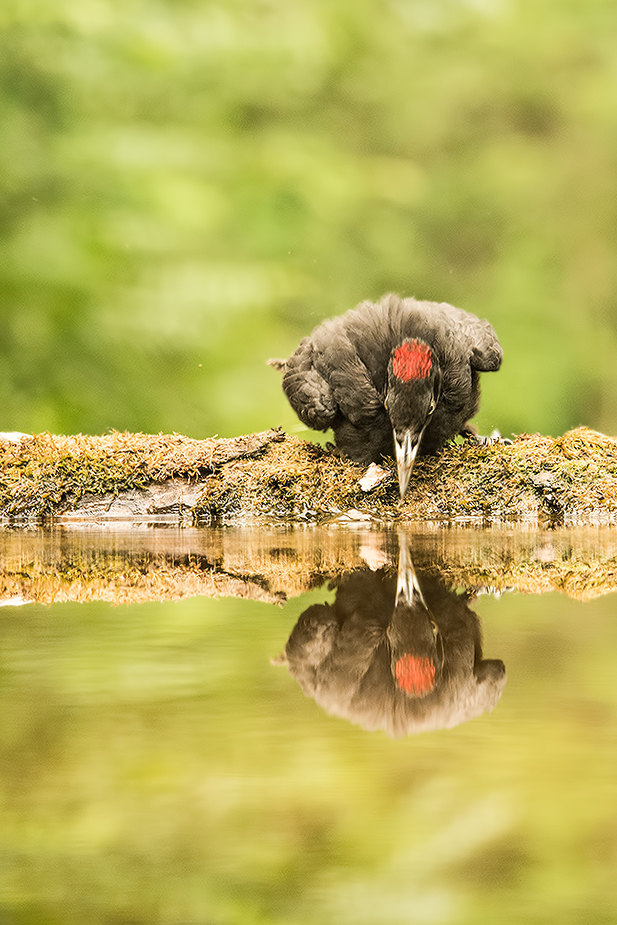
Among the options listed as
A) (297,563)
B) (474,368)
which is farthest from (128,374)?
(297,563)

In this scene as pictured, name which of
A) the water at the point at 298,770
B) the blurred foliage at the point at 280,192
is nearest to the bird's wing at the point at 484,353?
the water at the point at 298,770

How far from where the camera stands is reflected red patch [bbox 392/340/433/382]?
394 cm

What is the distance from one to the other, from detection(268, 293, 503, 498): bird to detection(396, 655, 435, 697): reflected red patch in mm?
2456

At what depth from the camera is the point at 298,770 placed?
44.6 inches

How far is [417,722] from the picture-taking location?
4.27 feet

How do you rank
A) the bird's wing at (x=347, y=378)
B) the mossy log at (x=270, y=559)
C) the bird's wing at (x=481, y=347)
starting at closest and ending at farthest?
the mossy log at (x=270, y=559), the bird's wing at (x=347, y=378), the bird's wing at (x=481, y=347)

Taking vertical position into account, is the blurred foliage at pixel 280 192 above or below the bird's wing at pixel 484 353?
above

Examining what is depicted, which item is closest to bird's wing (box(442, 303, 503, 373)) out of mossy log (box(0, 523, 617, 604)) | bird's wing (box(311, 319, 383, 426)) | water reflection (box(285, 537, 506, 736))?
bird's wing (box(311, 319, 383, 426))

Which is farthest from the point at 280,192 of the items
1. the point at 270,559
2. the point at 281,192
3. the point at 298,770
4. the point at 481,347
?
the point at 298,770

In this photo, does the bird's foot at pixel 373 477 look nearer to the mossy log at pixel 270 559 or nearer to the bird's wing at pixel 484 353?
the mossy log at pixel 270 559

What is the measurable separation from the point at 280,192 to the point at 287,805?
8.23 meters

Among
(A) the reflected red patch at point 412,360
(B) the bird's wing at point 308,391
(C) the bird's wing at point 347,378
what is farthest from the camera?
(B) the bird's wing at point 308,391

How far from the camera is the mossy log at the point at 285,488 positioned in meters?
4.29

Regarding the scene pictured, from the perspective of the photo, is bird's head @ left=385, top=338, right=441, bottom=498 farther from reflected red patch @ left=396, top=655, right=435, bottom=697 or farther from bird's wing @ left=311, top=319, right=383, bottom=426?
reflected red patch @ left=396, top=655, right=435, bottom=697
